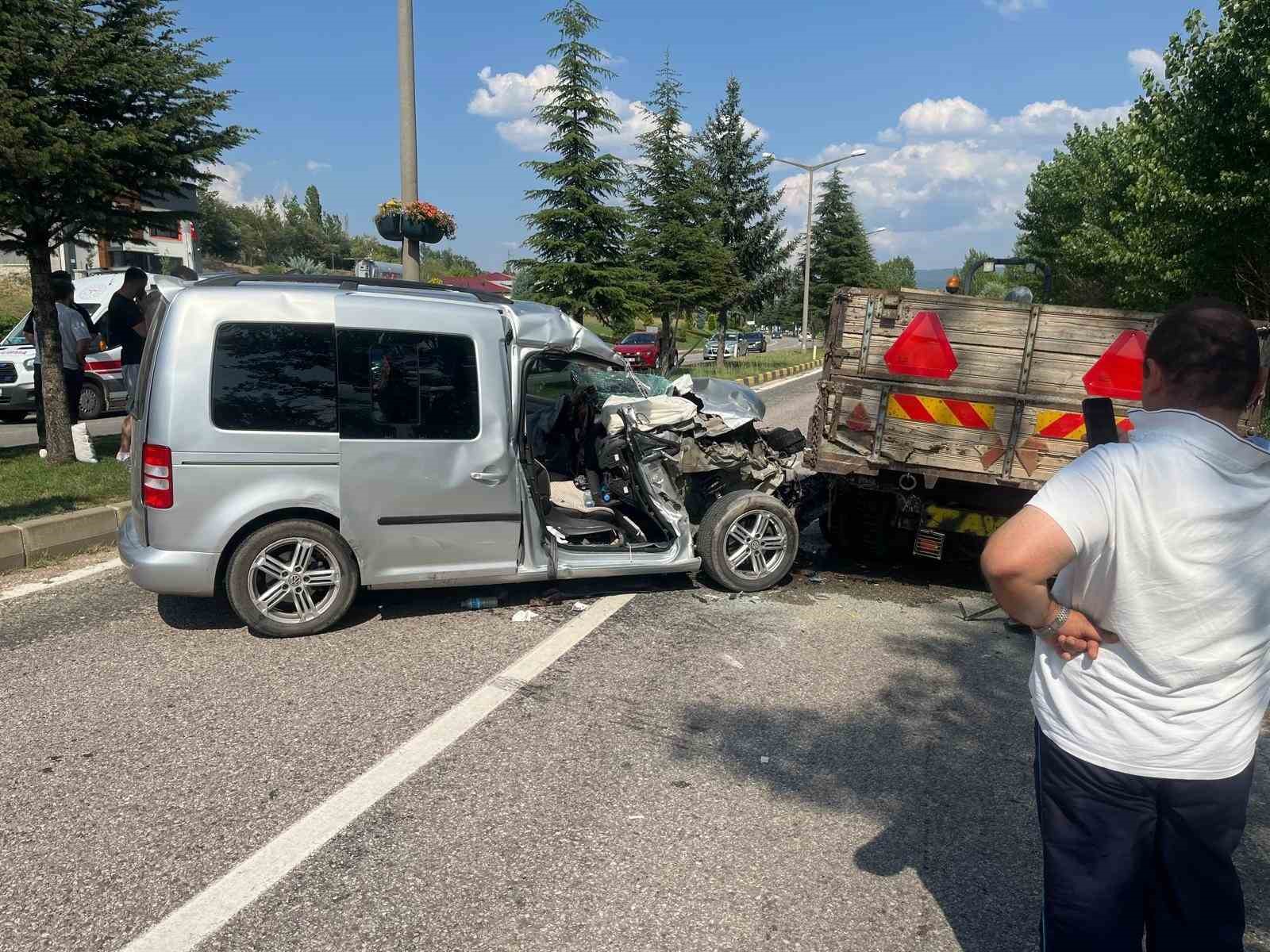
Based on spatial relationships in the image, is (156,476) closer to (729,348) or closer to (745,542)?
(745,542)

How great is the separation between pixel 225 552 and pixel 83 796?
1770 millimetres

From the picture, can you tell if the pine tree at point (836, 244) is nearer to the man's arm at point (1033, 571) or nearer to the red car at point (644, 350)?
the red car at point (644, 350)

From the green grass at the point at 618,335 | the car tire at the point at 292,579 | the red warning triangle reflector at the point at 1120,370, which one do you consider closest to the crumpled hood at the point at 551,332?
the car tire at the point at 292,579

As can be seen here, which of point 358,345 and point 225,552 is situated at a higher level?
point 358,345

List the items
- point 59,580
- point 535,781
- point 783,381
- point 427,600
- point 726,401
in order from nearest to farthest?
1. point 535,781
2. point 427,600
3. point 59,580
4. point 726,401
5. point 783,381

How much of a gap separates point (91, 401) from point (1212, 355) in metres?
15.1

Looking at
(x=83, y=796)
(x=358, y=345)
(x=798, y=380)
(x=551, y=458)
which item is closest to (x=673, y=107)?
(x=798, y=380)

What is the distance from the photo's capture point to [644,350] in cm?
3325

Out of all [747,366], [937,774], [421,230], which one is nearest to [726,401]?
[937,774]

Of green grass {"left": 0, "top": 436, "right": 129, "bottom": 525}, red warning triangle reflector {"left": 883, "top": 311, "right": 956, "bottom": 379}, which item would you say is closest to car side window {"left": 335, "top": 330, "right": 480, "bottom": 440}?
red warning triangle reflector {"left": 883, "top": 311, "right": 956, "bottom": 379}

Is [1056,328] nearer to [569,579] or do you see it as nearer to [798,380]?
[569,579]

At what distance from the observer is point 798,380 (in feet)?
96.2

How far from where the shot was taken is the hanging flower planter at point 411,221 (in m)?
9.40

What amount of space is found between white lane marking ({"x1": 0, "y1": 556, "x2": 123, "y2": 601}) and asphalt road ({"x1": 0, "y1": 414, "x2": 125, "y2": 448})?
5.40 metres
